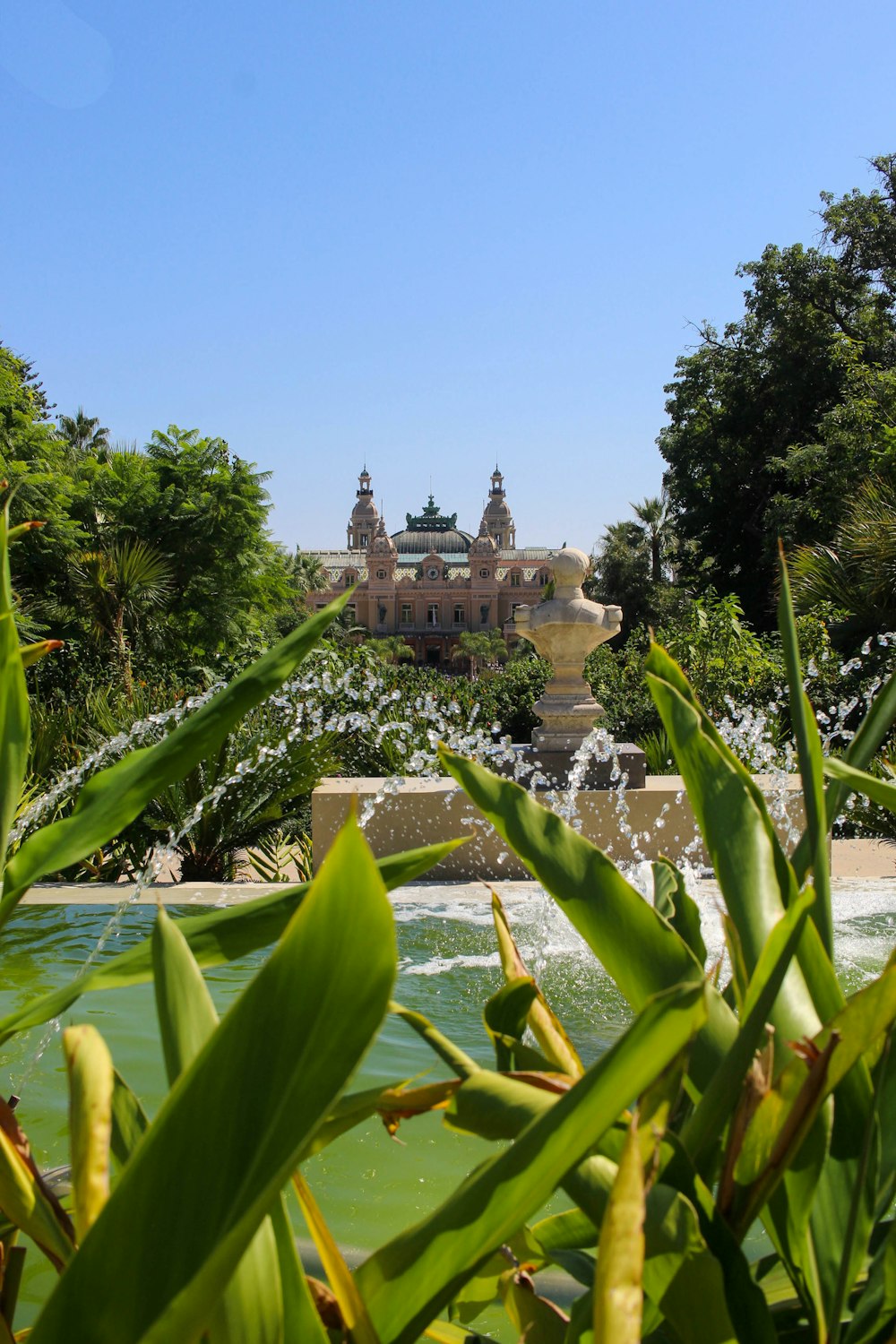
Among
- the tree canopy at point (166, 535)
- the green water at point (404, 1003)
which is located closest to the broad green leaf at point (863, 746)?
the green water at point (404, 1003)

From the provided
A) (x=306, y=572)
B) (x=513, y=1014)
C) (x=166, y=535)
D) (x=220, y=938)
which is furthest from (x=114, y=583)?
(x=306, y=572)

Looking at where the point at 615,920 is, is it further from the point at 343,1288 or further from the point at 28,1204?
the point at 28,1204

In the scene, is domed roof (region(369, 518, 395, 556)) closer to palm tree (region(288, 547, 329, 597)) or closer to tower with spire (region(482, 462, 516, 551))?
tower with spire (region(482, 462, 516, 551))

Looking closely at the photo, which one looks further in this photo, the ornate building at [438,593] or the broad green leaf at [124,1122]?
the ornate building at [438,593]

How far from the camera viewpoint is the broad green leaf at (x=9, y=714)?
3.48 feet

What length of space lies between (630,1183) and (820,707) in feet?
40.4

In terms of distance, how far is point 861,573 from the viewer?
44.0 ft

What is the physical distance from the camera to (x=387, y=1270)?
2.33 ft

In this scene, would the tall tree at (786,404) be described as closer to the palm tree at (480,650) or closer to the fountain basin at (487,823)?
the fountain basin at (487,823)

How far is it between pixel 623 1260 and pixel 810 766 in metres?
0.46

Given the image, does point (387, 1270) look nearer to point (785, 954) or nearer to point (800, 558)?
point (785, 954)

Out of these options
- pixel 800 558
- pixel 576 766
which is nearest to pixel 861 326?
pixel 800 558

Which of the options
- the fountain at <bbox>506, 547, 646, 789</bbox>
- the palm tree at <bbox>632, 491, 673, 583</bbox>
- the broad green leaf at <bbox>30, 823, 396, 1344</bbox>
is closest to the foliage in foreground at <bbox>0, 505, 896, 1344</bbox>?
the broad green leaf at <bbox>30, 823, 396, 1344</bbox>

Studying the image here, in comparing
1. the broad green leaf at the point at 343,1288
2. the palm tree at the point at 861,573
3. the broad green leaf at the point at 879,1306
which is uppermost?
the palm tree at the point at 861,573
